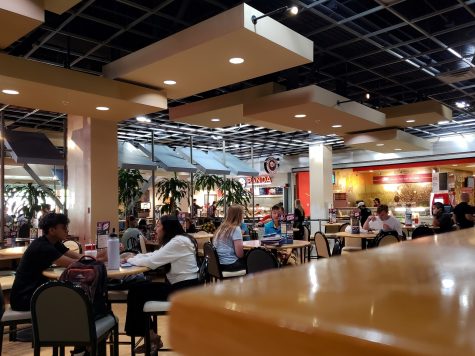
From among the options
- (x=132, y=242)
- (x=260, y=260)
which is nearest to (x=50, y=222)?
(x=260, y=260)

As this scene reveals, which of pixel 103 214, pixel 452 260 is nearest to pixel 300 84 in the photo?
pixel 103 214

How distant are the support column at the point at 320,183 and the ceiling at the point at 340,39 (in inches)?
208

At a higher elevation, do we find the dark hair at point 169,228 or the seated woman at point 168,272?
the dark hair at point 169,228

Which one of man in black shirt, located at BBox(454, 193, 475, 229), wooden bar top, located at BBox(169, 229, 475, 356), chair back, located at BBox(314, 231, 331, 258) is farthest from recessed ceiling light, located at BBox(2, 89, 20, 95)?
man in black shirt, located at BBox(454, 193, 475, 229)

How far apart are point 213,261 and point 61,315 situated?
8.91ft

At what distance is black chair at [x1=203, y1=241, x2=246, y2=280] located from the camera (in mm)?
5406

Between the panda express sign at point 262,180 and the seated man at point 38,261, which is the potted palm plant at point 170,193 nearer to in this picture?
Answer: the seated man at point 38,261

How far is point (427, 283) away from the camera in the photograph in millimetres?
523

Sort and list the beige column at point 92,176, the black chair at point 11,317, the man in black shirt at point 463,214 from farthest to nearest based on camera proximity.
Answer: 1. the beige column at point 92,176
2. the man in black shirt at point 463,214
3. the black chair at point 11,317

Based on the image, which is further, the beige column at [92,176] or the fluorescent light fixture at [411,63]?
the beige column at [92,176]

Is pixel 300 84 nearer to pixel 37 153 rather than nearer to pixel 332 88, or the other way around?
pixel 332 88

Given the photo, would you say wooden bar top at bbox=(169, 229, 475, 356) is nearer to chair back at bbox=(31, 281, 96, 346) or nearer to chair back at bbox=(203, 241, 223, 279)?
chair back at bbox=(31, 281, 96, 346)

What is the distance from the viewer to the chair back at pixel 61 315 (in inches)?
115

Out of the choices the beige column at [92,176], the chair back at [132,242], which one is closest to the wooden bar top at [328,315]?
the chair back at [132,242]
